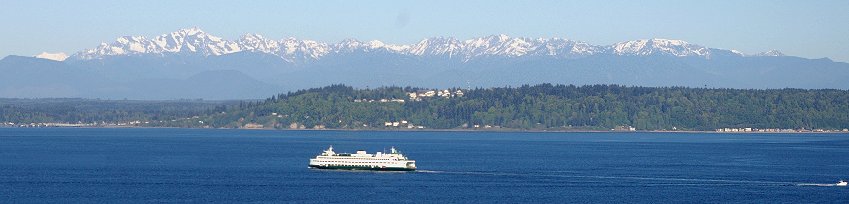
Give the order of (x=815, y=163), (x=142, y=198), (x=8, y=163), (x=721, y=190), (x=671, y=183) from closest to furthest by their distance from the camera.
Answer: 1. (x=142, y=198)
2. (x=721, y=190)
3. (x=671, y=183)
4. (x=8, y=163)
5. (x=815, y=163)

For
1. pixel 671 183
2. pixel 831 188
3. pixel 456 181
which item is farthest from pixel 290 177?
pixel 831 188

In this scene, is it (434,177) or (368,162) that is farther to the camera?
(368,162)

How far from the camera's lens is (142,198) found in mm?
100438

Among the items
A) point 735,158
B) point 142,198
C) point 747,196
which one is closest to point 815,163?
point 735,158

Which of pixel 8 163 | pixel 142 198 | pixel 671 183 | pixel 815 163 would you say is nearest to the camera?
pixel 142 198

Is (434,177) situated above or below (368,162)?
below

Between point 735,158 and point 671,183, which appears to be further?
point 735,158

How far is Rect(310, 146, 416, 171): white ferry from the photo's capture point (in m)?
130

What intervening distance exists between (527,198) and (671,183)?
19.0m

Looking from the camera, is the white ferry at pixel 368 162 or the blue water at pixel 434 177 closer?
the blue water at pixel 434 177

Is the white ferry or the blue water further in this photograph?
the white ferry

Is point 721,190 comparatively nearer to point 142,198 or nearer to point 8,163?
point 142,198

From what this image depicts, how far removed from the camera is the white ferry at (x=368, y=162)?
12950cm

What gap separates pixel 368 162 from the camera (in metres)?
130
